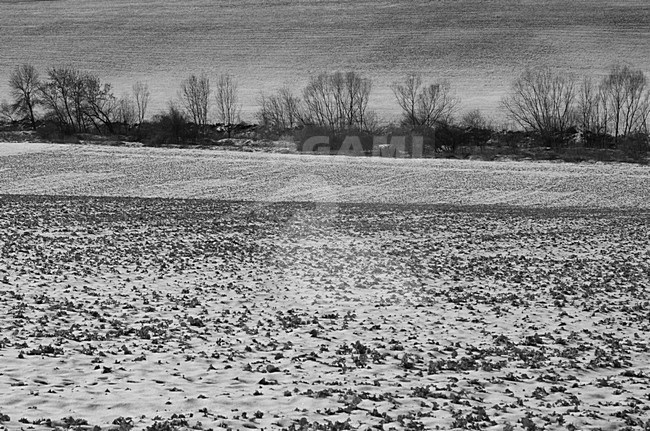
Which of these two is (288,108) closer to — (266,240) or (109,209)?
(109,209)

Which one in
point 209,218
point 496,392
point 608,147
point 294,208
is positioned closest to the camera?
point 496,392

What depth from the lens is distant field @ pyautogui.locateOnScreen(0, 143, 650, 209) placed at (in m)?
42.6

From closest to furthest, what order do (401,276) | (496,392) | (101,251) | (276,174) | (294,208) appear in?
(496,392) → (401,276) → (101,251) → (294,208) → (276,174)

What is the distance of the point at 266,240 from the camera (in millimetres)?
24484

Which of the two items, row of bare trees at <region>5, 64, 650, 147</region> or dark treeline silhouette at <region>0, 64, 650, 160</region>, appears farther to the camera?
row of bare trees at <region>5, 64, 650, 147</region>

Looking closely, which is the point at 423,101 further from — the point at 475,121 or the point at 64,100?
the point at 64,100

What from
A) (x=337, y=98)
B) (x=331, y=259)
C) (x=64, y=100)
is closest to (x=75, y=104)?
(x=64, y=100)

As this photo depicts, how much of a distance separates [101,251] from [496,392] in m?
12.8

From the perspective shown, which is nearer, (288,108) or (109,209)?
(109,209)

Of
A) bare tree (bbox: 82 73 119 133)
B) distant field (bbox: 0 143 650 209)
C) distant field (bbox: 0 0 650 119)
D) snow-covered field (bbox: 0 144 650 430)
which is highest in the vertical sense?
distant field (bbox: 0 0 650 119)

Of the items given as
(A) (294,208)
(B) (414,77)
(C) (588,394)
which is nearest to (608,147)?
(B) (414,77)

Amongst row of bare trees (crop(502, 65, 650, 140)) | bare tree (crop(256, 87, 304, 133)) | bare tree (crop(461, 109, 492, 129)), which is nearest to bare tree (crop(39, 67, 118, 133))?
bare tree (crop(256, 87, 304, 133))

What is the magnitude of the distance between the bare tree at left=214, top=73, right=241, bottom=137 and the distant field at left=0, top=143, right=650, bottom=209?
22.5 m

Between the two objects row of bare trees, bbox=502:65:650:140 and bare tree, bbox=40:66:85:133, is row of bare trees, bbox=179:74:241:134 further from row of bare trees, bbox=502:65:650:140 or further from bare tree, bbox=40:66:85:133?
row of bare trees, bbox=502:65:650:140
